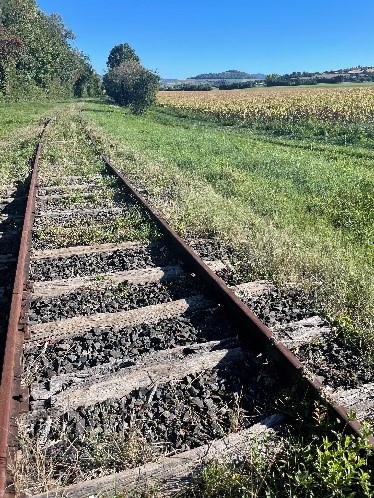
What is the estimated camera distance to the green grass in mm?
4355

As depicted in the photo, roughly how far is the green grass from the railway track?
39cm

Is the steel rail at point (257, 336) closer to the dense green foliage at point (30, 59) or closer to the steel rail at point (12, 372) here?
the steel rail at point (12, 372)

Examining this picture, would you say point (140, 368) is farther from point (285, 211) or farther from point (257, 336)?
point (285, 211)

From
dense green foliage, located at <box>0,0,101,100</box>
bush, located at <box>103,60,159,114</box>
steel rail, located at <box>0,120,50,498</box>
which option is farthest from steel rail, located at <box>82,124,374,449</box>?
dense green foliage, located at <box>0,0,101,100</box>

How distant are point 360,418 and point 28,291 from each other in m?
3.03

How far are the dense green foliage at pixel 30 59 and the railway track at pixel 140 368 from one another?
4353cm

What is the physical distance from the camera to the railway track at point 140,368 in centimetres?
241

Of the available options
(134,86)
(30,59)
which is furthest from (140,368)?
(30,59)

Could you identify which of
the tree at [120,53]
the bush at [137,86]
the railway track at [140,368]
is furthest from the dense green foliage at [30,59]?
the railway track at [140,368]

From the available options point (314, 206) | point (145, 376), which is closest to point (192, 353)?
point (145, 376)

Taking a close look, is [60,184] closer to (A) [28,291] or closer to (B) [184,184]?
(B) [184,184]

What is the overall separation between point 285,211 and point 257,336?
3997mm

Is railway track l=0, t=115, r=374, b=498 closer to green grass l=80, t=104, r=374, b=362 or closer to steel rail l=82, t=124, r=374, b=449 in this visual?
steel rail l=82, t=124, r=374, b=449

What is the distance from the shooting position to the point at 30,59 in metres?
53.5
